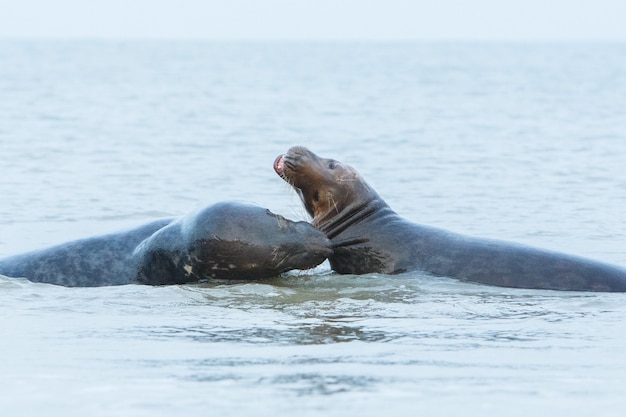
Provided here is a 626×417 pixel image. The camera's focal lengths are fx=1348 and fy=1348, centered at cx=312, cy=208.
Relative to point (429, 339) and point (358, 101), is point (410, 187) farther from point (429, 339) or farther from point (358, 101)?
point (358, 101)

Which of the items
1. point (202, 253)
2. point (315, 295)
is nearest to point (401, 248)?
point (315, 295)

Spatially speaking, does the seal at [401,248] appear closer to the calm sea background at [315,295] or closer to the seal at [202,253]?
the calm sea background at [315,295]

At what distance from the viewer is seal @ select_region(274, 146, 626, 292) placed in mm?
8688

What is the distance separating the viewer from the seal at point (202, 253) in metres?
8.34

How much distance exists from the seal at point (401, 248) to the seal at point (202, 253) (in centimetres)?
58

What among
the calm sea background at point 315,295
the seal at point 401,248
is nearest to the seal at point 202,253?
the calm sea background at point 315,295

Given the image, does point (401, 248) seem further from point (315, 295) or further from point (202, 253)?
point (202, 253)

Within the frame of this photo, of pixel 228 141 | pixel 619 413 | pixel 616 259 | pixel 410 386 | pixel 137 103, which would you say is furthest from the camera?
pixel 137 103

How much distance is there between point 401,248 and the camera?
9125 mm

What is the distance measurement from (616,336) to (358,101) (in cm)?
3161

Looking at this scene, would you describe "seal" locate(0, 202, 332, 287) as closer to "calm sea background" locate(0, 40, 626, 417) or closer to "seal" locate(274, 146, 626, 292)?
"calm sea background" locate(0, 40, 626, 417)

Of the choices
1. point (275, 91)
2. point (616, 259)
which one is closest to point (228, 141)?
point (616, 259)

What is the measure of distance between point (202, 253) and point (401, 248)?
1478 millimetres

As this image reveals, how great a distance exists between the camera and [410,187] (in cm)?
1620
